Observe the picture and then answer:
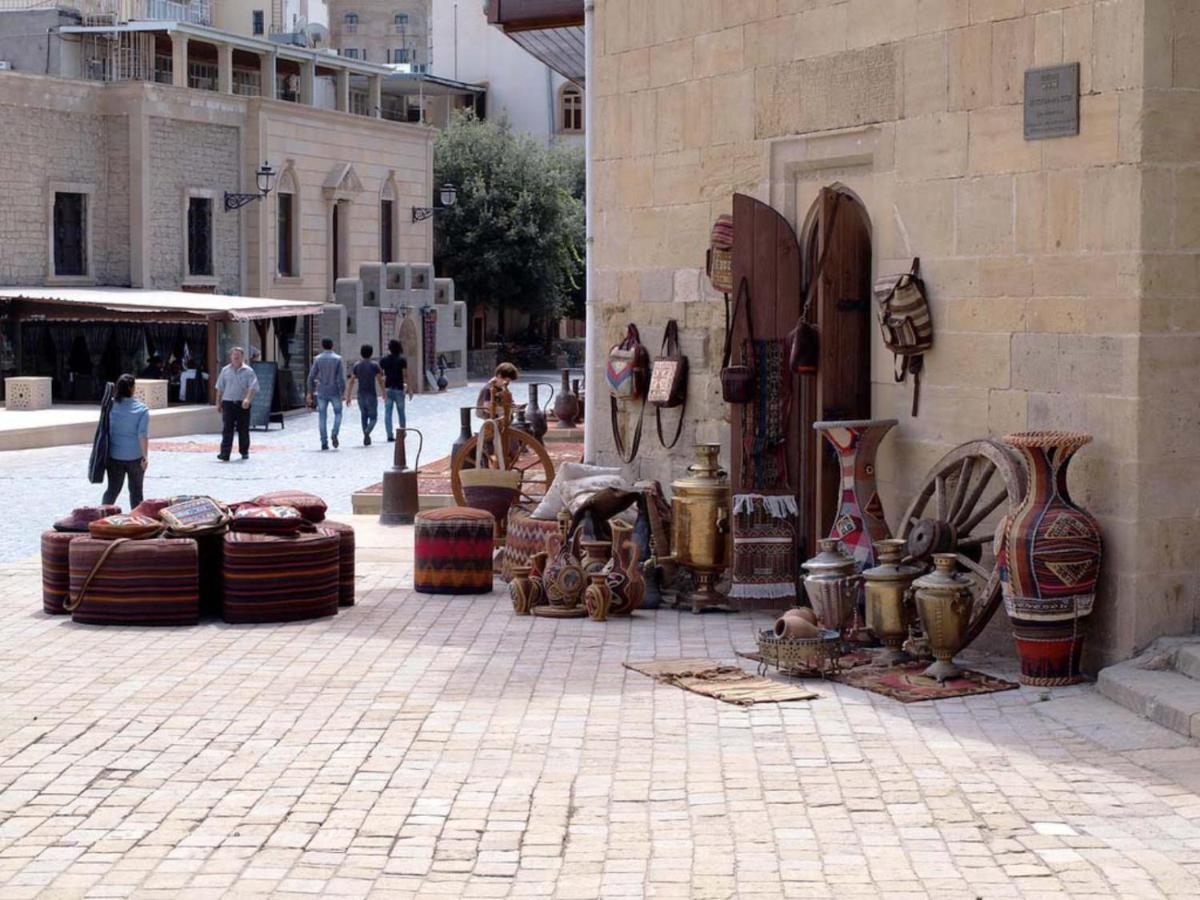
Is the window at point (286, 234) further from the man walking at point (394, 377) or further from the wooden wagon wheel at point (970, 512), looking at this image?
the wooden wagon wheel at point (970, 512)

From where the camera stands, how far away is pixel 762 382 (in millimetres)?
10430

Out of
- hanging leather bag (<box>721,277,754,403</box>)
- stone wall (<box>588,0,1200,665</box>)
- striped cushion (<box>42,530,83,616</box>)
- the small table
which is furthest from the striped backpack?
the small table

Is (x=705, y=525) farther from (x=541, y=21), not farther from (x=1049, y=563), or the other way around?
(x=541, y=21)

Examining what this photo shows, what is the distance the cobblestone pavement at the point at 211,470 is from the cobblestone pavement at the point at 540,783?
5737mm

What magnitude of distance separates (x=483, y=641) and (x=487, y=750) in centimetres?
240

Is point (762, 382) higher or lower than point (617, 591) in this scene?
higher

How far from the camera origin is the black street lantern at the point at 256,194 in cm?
3606

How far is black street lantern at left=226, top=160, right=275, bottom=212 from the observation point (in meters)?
36.1

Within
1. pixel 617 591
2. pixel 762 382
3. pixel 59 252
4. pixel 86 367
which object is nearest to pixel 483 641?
pixel 617 591

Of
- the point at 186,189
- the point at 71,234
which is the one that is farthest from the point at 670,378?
the point at 186,189

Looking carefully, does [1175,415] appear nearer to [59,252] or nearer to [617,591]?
[617,591]

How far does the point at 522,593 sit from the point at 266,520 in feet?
4.74

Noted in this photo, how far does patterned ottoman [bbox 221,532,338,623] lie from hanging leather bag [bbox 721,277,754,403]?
235cm

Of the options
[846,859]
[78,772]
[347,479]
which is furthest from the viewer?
[347,479]
